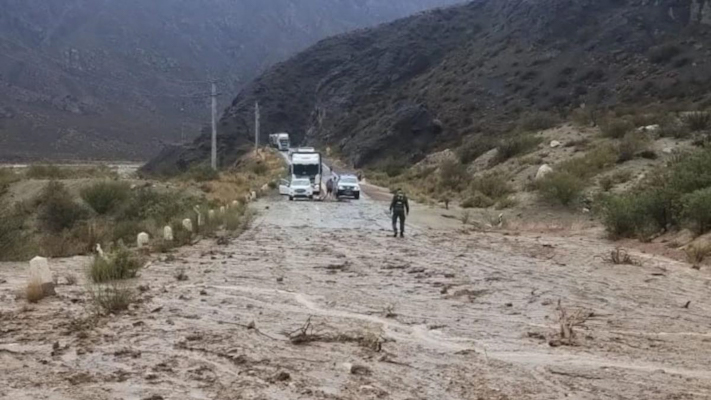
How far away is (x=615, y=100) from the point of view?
7200cm

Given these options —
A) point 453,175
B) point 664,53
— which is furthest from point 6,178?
point 664,53

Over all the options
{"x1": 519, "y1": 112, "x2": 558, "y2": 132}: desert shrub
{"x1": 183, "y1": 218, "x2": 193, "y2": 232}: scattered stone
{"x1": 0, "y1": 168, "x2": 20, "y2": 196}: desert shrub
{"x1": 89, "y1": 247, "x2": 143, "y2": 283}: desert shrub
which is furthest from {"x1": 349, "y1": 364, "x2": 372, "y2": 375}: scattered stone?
{"x1": 519, "y1": 112, "x2": 558, "y2": 132}: desert shrub

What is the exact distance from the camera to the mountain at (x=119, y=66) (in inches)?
4668

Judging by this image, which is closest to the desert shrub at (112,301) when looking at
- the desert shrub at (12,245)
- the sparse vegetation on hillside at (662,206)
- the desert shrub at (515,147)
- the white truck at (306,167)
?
the desert shrub at (12,245)

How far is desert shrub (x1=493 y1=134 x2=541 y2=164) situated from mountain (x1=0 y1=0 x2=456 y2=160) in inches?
2667

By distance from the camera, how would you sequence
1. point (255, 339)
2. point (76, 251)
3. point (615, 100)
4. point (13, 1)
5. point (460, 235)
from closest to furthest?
point (255, 339) < point (76, 251) < point (460, 235) < point (615, 100) < point (13, 1)

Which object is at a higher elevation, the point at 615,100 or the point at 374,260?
the point at 615,100

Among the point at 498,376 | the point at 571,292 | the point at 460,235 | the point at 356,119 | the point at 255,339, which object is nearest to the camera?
the point at 498,376

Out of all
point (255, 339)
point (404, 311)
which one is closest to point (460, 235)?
point (404, 311)

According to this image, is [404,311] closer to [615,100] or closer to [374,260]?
[374,260]

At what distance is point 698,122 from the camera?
45875 mm

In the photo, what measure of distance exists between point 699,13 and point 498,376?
3160 inches

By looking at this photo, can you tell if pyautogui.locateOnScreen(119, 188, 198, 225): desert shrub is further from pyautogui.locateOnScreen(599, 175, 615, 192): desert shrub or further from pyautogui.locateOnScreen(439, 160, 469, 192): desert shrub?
pyautogui.locateOnScreen(599, 175, 615, 192): desert shrub

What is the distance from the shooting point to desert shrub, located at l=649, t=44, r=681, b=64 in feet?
248
